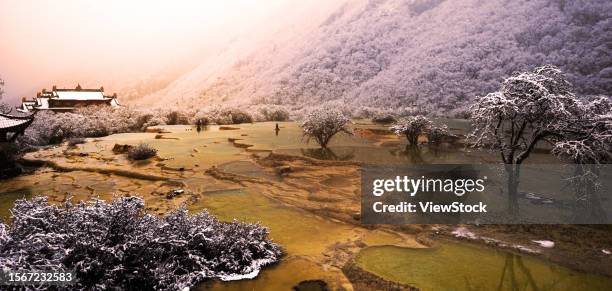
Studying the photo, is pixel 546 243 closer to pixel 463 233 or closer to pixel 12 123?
pixel 463 233

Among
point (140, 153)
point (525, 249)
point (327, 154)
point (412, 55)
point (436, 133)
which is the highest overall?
point (412, 55)

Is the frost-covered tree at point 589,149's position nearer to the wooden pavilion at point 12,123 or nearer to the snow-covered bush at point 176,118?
the wooden pavilion at point 12,123

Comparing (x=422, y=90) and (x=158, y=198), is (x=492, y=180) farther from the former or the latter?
(x=422, y=90)

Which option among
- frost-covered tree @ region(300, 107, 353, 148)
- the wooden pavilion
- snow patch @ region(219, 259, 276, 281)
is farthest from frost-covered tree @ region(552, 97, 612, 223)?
the wooden pavilion

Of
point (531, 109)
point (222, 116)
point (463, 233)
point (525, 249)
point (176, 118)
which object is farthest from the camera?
point (222, 116)

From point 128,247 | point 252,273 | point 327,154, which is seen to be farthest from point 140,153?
point 252,273

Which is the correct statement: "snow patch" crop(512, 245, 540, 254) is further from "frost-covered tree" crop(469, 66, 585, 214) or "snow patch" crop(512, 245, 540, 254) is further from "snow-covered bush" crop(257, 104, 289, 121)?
"snow-covered bush" crop(257, 104, 289, 121)

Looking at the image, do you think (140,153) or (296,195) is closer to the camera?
(296,195)
